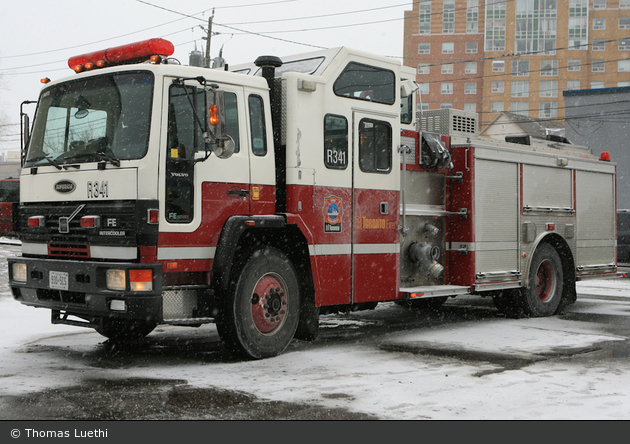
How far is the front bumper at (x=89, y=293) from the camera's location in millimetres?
6484

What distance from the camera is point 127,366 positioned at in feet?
23.5

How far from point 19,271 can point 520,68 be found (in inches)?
3279

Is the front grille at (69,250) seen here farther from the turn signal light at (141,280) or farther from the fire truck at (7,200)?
the fire truck at (7,200)

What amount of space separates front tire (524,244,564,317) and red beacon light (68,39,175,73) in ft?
21.8

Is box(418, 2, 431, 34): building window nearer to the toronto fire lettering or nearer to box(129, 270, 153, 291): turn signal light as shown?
the toronto fire lettering

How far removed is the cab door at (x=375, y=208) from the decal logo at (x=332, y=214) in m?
0.26

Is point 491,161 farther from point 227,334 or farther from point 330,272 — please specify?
point 227,334

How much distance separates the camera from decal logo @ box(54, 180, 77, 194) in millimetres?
6910

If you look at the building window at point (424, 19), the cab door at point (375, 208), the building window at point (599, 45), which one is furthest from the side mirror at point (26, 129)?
the building window at point (599, 45)

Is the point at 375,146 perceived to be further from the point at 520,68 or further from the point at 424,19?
the point at 424,19

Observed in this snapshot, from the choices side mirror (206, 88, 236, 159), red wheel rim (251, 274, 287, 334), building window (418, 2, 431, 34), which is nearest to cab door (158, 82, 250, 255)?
side mirror (206, 88, 236, 159)

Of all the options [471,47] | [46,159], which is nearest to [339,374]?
[46,159]

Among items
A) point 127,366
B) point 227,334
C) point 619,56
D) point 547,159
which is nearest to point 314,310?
point 227,334

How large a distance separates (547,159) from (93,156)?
7.24 m
